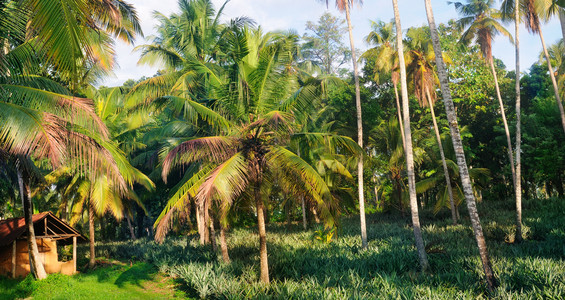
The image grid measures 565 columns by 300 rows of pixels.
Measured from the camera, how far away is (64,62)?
3.61 m

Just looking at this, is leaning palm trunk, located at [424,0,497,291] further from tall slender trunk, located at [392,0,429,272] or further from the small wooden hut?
the small wooden hut

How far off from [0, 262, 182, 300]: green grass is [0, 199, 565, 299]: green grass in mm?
106

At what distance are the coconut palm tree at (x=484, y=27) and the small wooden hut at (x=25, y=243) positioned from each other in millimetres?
20811

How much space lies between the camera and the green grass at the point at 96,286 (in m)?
11.6

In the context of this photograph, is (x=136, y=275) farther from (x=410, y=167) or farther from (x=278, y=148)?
(x=410, y=167)

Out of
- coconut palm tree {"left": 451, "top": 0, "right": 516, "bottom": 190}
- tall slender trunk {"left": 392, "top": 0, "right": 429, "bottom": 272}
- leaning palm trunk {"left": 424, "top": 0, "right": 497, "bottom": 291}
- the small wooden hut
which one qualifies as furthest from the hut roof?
coconut palm tree {"left": 451, "top": 0, "right": 516, "bottom": 190}

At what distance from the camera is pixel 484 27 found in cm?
1742

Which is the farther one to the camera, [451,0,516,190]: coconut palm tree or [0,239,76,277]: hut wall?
[451,0,516,190]: coconut palm tree

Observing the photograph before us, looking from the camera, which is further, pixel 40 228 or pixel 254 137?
pixel 40 228

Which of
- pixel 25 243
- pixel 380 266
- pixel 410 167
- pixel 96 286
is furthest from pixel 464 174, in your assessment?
pixel 25 243

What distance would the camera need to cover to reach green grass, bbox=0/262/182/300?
11.6m

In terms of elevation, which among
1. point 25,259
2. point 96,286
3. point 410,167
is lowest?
point 96,286

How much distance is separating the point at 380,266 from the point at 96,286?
33.3ft

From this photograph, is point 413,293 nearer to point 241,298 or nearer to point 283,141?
point 241,298
